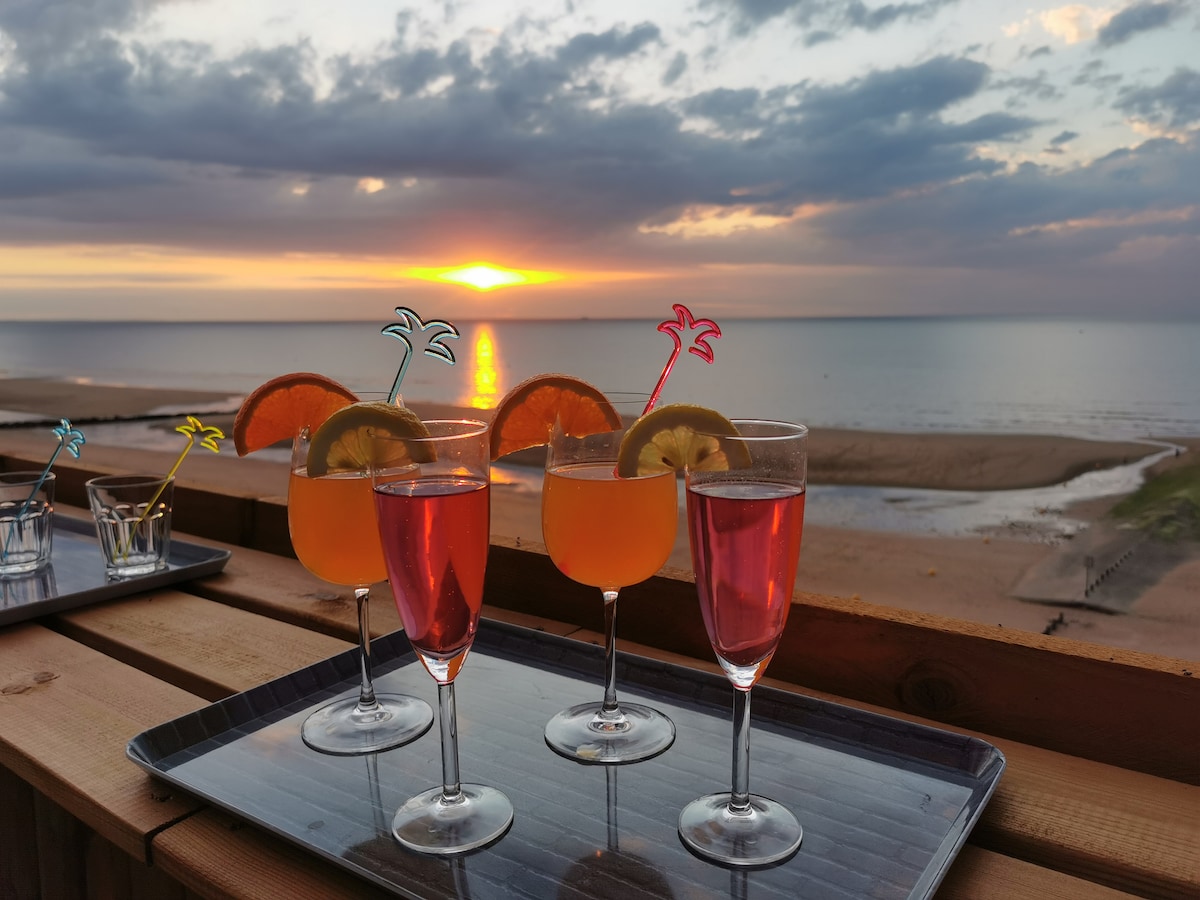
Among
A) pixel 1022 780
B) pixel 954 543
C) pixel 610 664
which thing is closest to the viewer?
pixel 1022 780

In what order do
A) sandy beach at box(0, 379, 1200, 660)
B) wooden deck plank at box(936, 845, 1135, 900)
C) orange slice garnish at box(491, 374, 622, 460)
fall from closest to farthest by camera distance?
1. wooden deck plank at box(936, 845, 1135, 900)
2. orange slice garnish at box(491, 374, 622, 460)
3. sandy beach at box(0, 379, 1200, 660)

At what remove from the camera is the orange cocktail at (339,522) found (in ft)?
4.14

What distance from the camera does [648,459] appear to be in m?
1.01

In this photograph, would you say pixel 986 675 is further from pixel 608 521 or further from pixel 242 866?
pixel 242 866

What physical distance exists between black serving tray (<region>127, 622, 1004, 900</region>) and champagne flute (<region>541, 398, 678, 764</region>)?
6cm

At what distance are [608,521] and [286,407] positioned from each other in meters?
0.53

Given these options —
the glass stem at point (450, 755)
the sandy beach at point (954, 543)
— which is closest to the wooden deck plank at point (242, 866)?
the glass stem at point (450, 755)

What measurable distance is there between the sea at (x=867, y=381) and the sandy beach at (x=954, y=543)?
2.79ft

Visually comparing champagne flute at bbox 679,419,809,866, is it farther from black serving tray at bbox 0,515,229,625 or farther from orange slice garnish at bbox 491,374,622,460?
black serving tray at bbox 0,515,229,625

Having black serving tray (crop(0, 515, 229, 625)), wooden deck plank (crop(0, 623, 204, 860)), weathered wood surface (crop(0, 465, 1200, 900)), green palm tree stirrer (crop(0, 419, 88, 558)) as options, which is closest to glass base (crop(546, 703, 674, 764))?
weathered wood surface (crop(0, 465, 1200, 900))

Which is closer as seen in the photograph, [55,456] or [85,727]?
[85,727]

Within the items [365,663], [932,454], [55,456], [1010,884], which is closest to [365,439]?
[365,663]

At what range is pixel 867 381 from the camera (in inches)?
1266

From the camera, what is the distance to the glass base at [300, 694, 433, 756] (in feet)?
3.74
